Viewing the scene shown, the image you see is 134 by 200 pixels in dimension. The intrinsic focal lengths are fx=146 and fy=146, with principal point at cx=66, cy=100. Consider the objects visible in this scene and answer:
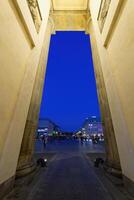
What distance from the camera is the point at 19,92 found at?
12.1 feet

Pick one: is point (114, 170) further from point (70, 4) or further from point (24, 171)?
point (70, 4)

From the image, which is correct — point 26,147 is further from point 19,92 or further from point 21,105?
point 19,92

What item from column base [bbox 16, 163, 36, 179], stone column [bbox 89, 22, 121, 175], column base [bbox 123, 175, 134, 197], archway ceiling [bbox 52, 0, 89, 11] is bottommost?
column base [bbox 123, 175, 134, 197]

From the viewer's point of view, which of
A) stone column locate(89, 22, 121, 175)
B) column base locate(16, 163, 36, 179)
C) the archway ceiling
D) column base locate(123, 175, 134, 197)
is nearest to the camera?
column base locate(123, 175, 134, 197)

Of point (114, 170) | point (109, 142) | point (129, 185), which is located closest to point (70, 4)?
point (109, 142)

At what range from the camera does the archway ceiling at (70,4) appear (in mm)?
8898

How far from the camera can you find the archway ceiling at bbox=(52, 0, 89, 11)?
890 centimetres

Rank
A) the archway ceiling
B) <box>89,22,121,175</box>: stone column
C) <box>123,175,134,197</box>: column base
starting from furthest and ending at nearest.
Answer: the archway ceiling, <box>89,22,121,175</box>: stone column, <box>123,175,134,197</box>: column base

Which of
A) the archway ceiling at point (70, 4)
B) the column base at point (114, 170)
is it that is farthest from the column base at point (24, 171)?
the archway ceiling at point (70, 4)

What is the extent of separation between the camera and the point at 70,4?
905cm

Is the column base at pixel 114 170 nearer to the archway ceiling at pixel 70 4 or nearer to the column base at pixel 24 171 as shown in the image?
the column base at pixel 24 171

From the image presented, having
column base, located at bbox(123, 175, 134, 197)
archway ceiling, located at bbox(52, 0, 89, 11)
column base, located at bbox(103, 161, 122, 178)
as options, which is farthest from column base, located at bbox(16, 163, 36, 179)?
archway ceiling, located at bbox(52, 0, 89, 11)

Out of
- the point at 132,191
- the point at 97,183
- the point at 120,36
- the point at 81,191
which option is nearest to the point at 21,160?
the point at 81,191

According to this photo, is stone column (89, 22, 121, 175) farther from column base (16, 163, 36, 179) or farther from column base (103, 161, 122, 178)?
column base (16, 163, 36, 179)
